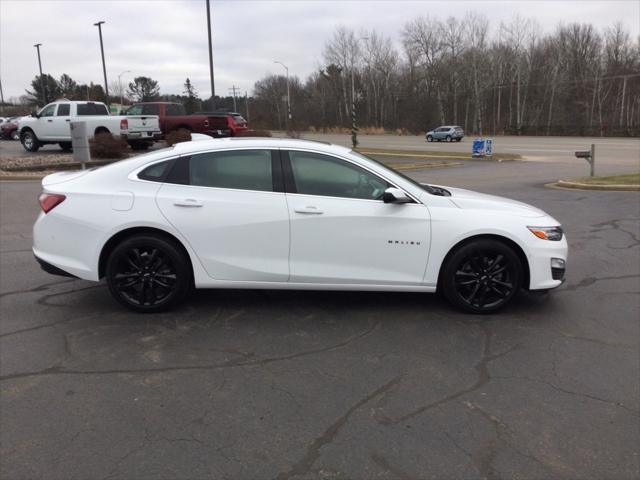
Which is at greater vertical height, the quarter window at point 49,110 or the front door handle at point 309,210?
the quarter window at point 49,110

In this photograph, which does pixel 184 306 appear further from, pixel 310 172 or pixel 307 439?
pixel 307 439

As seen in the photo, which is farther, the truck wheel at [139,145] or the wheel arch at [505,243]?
the truck wheel at [139,145]

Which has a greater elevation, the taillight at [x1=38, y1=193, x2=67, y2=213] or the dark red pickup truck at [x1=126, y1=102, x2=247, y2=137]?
the dark red pickup truck at [x1=126, y1=102, x2=247, y2=137]

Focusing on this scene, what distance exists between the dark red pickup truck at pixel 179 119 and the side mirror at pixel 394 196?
20.1 m

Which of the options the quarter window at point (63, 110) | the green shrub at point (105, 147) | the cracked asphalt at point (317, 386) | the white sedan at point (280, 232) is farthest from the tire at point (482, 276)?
the quarter window at point (63, 110)

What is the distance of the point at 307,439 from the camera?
2949 mm

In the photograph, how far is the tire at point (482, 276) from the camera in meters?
4.70

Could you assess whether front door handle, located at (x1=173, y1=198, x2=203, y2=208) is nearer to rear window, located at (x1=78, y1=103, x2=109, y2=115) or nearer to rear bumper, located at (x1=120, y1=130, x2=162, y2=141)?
rear bumper, located at (x1=120, y1=130, x2=162, y2=141)

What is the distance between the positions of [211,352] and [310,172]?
5.91 feet

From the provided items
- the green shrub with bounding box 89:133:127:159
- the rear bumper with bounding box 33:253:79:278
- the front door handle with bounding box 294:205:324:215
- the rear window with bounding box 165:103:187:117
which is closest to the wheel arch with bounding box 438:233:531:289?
the front door handle with bounding box 294:205:324:215

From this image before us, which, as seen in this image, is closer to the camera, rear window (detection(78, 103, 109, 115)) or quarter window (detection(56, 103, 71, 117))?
quarter window (detection(56, 103, 71, 117))

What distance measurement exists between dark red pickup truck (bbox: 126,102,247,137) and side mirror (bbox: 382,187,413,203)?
2013 centimetres

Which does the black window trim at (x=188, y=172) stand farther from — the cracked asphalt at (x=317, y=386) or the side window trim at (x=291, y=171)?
the cracked asphalt at (x=317, y=386)

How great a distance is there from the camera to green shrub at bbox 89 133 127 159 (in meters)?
17.9
